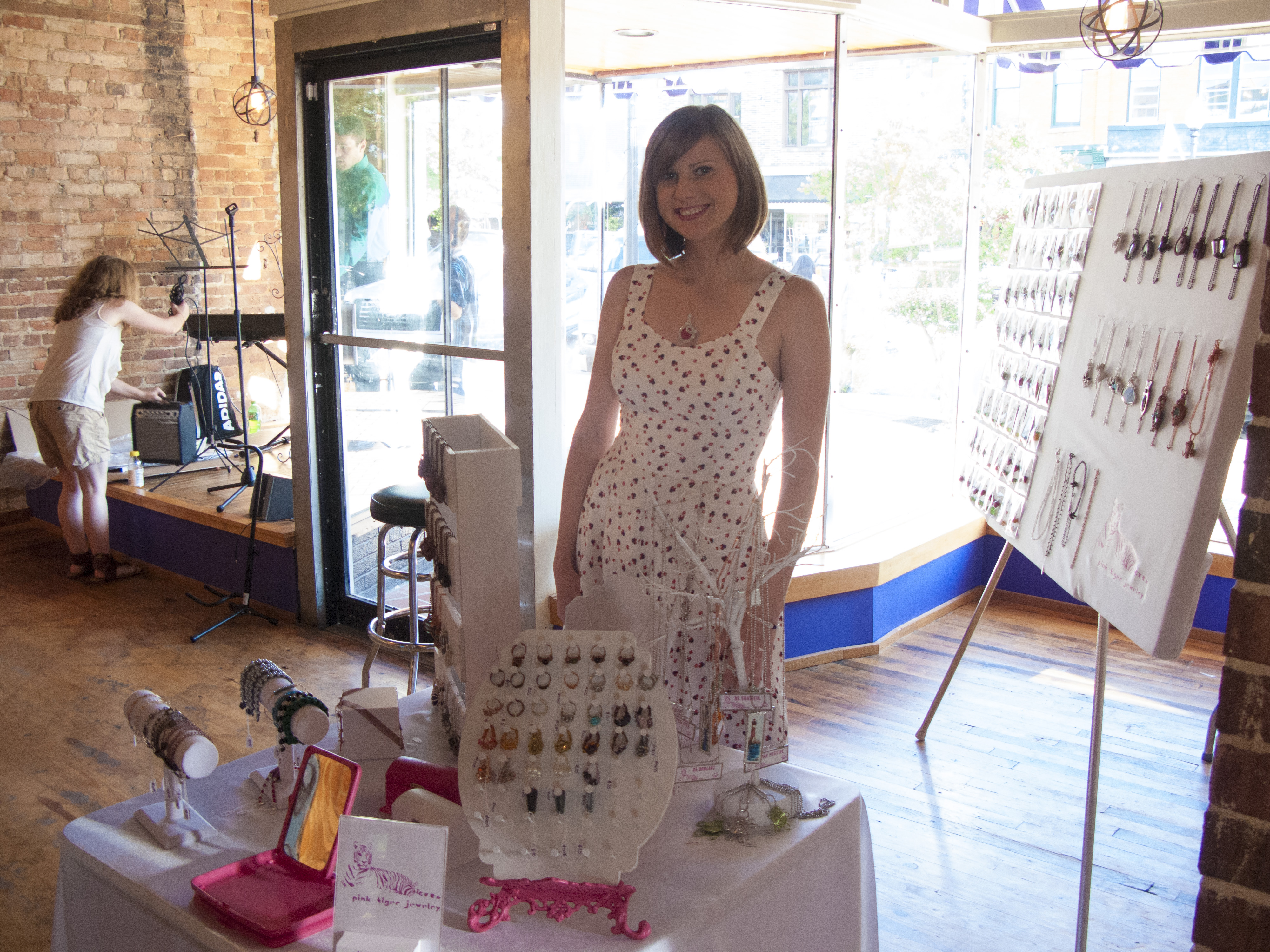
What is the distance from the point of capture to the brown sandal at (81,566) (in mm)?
5305

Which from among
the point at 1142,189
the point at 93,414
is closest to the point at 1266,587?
the point at 1142,189

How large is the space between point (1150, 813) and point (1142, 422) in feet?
5.01

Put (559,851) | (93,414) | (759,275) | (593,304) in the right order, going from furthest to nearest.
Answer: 1. (93,414)
2. (593,304)
3. (759,275)
4. (559,851)

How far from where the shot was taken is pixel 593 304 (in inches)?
168

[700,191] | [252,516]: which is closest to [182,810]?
[700,191]

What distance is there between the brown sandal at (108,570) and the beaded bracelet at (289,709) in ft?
13.8

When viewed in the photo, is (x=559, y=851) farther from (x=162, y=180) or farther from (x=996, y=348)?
(x=162, y=180)

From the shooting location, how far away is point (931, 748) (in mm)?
3354

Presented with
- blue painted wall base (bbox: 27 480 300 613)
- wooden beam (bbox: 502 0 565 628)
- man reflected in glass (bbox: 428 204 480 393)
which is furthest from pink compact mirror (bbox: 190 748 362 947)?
blue painted wall base (bbox: 27 480 300 613)

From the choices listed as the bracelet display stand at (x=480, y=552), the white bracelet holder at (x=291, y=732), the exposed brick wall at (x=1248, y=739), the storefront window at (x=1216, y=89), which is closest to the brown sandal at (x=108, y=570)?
the white bracelet holder at (x=291, y=732)

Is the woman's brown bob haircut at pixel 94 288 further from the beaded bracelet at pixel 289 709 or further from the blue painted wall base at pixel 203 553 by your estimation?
the beaded bracelet at pixel 289 709

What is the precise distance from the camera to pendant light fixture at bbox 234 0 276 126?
6.23 metres

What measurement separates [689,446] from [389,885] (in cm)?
95

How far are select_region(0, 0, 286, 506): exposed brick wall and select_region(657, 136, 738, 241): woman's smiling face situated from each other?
5.49 metres
